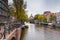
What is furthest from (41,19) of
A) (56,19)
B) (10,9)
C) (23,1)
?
(10,9)

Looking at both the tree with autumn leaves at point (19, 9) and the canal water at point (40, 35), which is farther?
the tree with autumn leaves at point (19, 9)

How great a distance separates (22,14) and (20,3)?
14.7 ft

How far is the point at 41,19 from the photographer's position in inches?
6309

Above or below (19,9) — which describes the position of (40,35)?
below

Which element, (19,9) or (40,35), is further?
(19,9)

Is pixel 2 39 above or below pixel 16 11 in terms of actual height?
below

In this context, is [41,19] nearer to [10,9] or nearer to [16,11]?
[16,11]

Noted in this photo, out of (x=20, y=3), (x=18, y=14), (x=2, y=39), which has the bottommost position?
(x=2, y=39)

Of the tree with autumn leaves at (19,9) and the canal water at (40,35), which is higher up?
the tree with autumn leaves at (19,9)

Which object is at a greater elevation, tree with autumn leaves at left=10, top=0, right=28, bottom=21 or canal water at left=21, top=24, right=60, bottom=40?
tree with autumn leaves at left=10, top=0, right=28, bottom=21

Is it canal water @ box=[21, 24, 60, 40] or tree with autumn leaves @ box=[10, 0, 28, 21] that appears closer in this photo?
canal water @ box=[21, 24, 60, 40]

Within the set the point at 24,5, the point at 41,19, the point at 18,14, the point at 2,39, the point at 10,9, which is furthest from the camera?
the point at 41,19

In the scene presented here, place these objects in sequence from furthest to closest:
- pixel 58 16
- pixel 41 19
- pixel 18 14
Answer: pixel 41 19
pixel 58 16
pixel 18 14

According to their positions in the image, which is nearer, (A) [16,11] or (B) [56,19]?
(A) [16,11]
